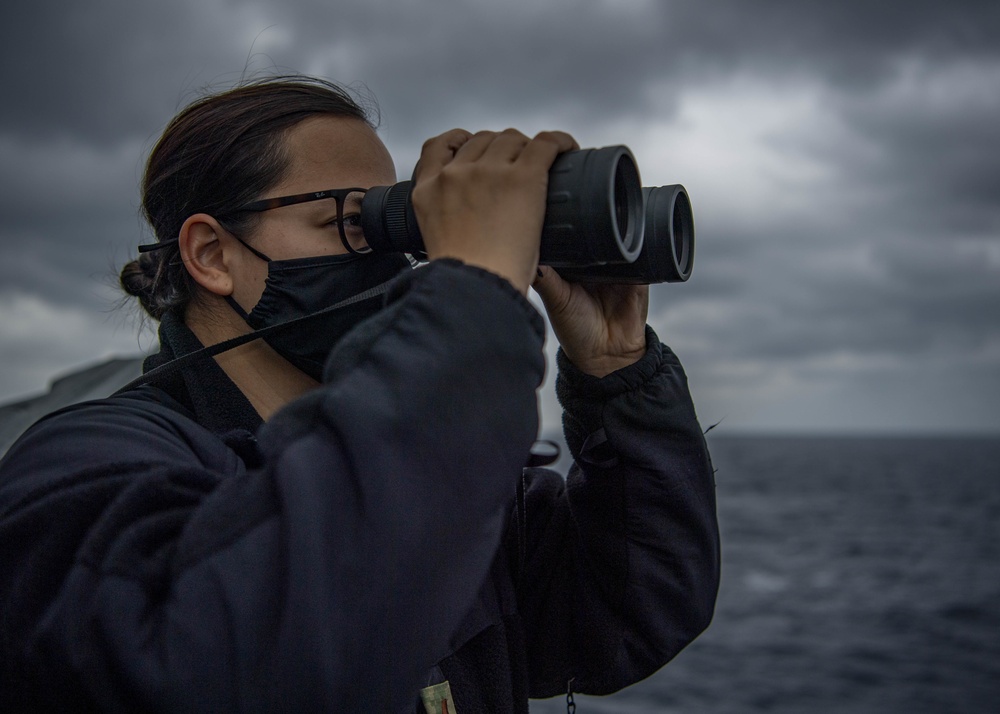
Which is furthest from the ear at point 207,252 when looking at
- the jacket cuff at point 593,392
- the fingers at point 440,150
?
the jacket cuff at point 593,392

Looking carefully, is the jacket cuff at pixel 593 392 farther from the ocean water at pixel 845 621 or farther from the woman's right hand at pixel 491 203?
the ocean water at pixel 845 621

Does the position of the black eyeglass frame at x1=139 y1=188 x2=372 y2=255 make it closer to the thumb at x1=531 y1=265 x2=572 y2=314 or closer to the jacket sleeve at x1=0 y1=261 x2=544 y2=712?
the thumb at x1=531 y1=265 x2=572 y2=314

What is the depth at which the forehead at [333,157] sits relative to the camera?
4.94 feet

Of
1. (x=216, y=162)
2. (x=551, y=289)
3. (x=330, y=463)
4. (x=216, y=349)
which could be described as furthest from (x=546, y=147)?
(x=216, y=162)

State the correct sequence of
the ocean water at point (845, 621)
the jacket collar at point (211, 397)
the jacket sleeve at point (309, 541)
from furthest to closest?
the ocean water at point (845, 621)
the jacket collar at point (211, 397)
the jacket sleeve at point (309, 541)

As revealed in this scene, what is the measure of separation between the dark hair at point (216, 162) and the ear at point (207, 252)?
0.02 meters

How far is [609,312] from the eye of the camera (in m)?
1.61

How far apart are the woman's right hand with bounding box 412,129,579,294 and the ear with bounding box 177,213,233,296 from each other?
0.52m

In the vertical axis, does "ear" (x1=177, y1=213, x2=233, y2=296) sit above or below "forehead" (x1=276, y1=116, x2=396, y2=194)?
below

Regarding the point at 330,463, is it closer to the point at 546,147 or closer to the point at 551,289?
the point at 546,147

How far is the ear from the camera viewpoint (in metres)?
1.50

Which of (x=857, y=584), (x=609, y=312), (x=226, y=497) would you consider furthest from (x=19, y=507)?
(x=857, y=584)

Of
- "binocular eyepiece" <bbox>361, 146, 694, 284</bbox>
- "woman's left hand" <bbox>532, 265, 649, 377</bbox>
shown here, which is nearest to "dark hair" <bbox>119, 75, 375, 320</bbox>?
"binocular eyepiece" <bbox>361, 146, 694, 284</bbox>

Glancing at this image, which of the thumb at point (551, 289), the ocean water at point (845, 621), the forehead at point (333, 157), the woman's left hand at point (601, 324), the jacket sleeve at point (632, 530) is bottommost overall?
the ocean water at point (845, 621)
